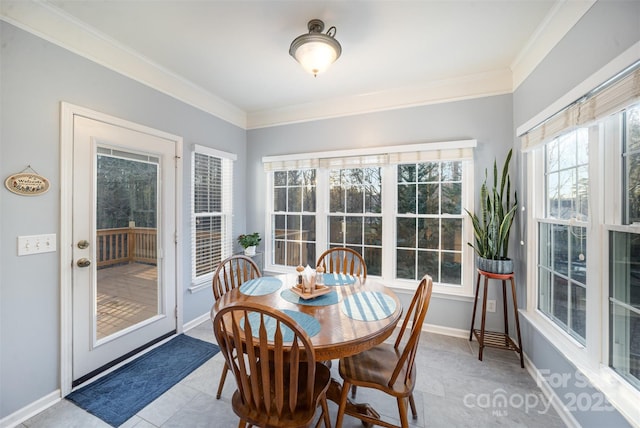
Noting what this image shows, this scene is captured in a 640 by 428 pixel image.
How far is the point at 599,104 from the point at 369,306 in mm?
1661

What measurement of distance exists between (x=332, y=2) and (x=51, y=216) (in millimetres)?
2468

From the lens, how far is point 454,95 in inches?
107

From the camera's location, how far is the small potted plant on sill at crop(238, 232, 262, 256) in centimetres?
343

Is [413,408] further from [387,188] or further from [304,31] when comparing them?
[304,31]

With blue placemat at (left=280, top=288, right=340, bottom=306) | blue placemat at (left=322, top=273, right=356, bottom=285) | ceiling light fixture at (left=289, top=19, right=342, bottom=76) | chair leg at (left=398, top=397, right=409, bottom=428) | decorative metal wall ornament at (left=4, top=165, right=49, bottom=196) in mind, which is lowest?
chair leg at (left=398, top=397, right=409, bottom=428)

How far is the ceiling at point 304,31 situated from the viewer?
5.70 feet

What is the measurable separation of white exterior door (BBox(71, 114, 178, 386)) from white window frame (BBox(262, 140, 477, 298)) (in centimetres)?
134

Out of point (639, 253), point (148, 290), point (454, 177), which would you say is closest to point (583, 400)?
point (639, 253)

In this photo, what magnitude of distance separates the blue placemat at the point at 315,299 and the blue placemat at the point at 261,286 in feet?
0.43

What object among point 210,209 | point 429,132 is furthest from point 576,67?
point 210,209

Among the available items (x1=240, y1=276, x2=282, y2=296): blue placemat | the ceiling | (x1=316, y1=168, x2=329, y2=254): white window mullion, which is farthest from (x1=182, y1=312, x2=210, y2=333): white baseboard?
the ceiling

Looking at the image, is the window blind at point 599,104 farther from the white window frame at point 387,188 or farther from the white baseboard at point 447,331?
the white baseboard at point 447,331

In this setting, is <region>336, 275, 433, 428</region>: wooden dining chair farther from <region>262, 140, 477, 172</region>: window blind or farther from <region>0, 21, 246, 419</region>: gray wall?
<region>0, 21, 246, 419</region>: gray wall

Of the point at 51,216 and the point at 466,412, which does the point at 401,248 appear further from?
the point at 51,216
